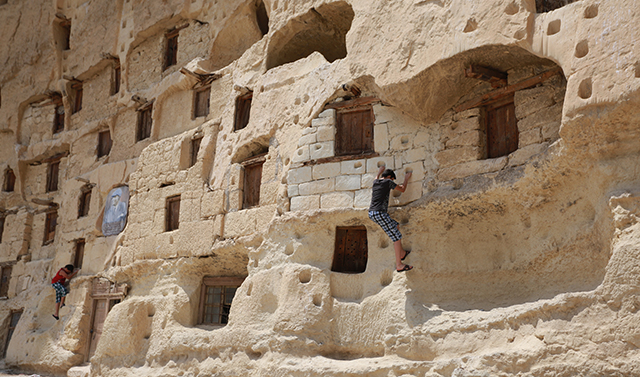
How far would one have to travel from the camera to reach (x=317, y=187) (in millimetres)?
10391

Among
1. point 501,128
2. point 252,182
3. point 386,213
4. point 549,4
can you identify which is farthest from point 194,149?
point 549,4

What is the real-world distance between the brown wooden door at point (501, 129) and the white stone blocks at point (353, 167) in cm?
208

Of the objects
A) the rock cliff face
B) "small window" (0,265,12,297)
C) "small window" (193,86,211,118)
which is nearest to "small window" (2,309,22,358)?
the rock cliff face

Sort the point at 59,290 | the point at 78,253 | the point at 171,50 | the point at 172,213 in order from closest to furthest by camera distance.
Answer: the point at 172,213 → the point at 59,290 → the point at 171,50 → the point at 78,253

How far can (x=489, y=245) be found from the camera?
9.27m

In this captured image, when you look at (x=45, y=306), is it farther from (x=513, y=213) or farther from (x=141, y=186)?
(x=513, y=213)

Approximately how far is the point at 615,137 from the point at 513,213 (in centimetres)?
203

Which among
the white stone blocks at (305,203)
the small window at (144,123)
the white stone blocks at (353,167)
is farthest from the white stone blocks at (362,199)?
the small window at (144,123)

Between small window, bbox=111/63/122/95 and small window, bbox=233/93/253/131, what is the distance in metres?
6.33

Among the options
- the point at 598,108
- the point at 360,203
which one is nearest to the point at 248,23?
the point at 360,203

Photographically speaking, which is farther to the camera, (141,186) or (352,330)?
(141,186)

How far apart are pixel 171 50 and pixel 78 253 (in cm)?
628

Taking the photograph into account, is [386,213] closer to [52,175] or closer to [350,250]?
[350,250]

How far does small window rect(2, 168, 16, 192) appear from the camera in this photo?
20.4m
